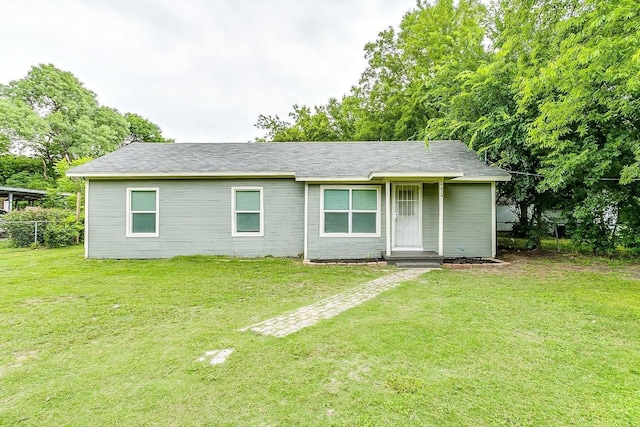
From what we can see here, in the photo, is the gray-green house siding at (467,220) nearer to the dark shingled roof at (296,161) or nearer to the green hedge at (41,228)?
the dark shingled roof at (296,161)

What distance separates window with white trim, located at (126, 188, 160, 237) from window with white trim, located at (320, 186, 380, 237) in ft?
16.8

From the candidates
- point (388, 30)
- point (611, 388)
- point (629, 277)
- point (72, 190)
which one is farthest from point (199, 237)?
point (388, 30)

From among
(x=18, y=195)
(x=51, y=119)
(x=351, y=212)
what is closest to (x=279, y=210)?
(x=351, y=212)

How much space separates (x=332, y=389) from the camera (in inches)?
94.2

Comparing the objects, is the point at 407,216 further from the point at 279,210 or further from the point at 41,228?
the point at 41,228

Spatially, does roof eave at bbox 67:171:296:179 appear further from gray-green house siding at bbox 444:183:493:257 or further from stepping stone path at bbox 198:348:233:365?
stepping stone path at bbox 198:348:233:365

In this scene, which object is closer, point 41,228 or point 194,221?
point 194,221

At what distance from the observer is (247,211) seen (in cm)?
901

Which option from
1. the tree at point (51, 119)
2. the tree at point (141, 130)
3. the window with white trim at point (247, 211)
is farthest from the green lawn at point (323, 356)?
the tree at point (141, 130)

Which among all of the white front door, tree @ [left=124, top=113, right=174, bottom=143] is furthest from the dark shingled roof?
tree @ [left=124, top=113, right=174, bottom=143]

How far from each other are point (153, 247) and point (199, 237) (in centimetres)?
139

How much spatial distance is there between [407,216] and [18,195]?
2297 centimetres

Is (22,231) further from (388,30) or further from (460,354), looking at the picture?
(388,30)

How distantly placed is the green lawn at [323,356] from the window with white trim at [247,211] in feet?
11.0
